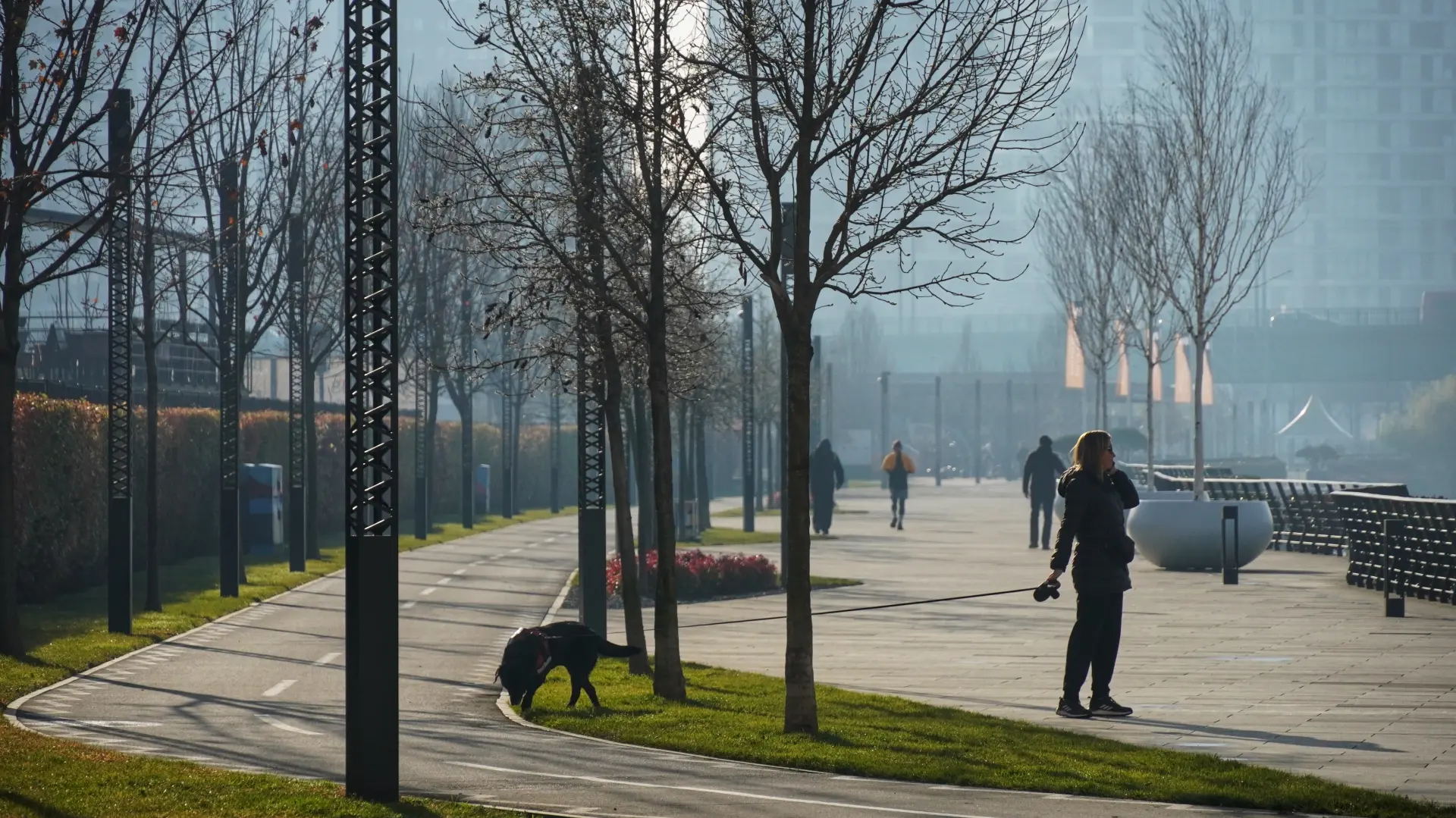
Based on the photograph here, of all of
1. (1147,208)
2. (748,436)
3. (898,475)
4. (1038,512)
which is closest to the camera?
(1038,512)

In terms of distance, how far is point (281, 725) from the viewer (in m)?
12.4

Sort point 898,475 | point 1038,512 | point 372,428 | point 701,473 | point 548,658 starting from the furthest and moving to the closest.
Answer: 1. point 898,475
2. point 701,473
3. point 1038,512
4. point 548,658
5. point 372,428

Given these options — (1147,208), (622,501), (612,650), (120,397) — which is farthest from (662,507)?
(1147,208)

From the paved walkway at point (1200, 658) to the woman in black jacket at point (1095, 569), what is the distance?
0.30 m

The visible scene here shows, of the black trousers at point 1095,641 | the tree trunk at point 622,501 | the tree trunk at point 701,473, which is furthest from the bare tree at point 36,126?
the tree trunk at point 701,473

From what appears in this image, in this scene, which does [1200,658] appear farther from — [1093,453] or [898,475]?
[898,475]

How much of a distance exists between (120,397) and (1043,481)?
18.2 meters

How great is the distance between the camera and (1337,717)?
11.5 metres

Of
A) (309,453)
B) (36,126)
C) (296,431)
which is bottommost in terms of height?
(309,453)

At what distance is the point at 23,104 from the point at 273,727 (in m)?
7.19

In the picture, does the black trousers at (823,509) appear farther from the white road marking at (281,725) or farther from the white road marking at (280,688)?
the white road marking at (281,725)

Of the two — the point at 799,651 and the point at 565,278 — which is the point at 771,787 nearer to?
the point at 799,651

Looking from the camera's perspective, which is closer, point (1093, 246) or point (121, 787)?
point (121, 787)

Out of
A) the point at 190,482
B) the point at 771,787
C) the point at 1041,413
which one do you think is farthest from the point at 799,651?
the point at 1041,413
